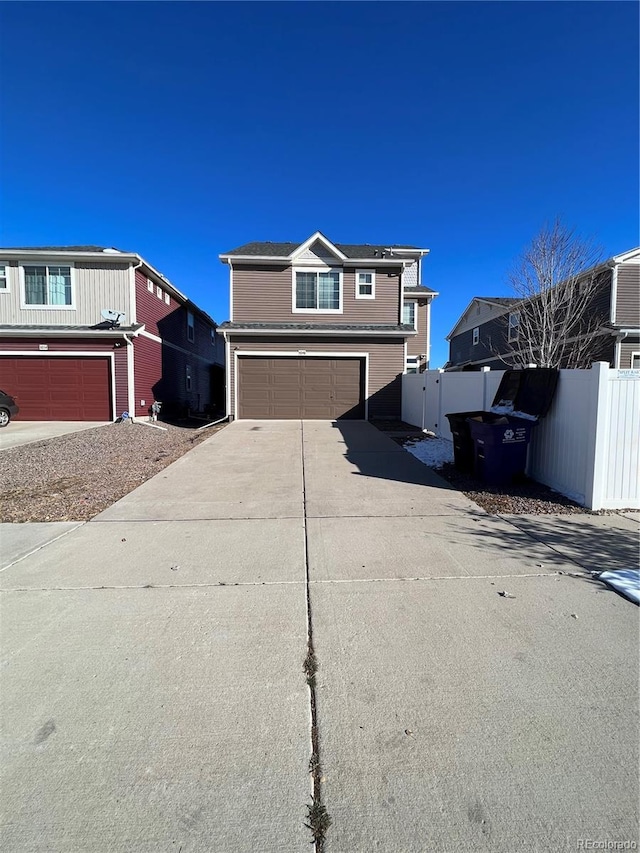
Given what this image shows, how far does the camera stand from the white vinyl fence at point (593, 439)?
16.4 feet

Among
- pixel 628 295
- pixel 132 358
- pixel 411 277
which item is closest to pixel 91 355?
pixel 132 358

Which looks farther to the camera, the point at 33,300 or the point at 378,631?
the point at 33,300

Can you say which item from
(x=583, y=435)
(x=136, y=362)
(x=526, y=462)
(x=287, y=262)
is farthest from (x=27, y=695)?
(x=287, y=262)

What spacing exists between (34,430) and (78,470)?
20.7ft

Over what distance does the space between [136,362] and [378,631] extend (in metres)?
14.7

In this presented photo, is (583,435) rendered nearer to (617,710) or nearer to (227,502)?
(617,710)

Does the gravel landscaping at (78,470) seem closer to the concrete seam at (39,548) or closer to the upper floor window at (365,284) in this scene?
the concrete seam at (39,548)

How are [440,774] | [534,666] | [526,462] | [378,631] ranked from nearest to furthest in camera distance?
[440,774]
[534,666]
[378,631]
[526,462]

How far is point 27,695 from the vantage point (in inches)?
83.7

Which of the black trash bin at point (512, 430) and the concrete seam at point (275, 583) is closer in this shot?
the concrete seam at point (275, 583)

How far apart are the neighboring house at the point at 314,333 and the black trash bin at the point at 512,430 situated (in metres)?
9.21

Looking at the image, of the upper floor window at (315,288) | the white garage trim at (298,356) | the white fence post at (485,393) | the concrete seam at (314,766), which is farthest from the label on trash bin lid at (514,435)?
the upper floor window at (315,288)

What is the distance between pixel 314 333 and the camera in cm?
1515

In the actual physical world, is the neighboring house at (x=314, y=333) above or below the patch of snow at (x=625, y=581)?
above
